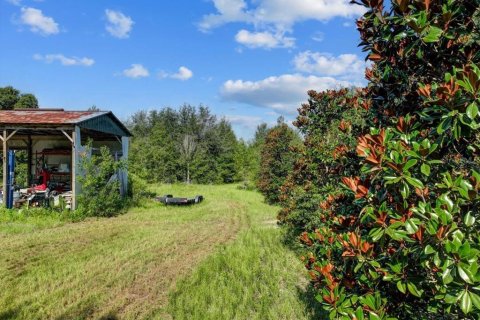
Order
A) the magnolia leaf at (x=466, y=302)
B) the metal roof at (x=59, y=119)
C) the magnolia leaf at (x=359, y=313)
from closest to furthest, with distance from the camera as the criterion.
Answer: the magnolia leaf at (x=466, y=302) < the magnolia leaf at (x=359, y=313) < the metal roof at (x=59, y=119)

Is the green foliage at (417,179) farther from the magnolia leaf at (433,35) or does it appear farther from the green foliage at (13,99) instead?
the green foliage at (13,99)

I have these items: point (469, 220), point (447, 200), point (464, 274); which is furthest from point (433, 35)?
point (464, 274)

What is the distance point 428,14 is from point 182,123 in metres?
49.8

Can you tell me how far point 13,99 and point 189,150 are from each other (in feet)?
72.4

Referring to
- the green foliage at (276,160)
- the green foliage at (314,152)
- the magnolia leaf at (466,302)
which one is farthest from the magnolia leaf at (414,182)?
the green foliage at (276,160)

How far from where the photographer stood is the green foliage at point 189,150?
3747 centimetres

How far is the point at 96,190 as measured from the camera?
1526 centimetres

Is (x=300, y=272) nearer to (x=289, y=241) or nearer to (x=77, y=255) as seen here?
(x=289, y=241)

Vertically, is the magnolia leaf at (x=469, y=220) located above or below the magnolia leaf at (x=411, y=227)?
above

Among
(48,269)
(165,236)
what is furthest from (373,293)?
(165,236)

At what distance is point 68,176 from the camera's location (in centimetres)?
2023

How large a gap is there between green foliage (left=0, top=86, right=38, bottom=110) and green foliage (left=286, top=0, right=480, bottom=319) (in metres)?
48.0

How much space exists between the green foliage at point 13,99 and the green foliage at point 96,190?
111 feet

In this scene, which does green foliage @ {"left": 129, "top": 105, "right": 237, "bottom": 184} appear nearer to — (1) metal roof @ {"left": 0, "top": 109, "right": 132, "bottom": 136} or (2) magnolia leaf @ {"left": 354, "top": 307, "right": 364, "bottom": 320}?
(1) metal roof @ {"left": 0, "top": 109, "right": 132, "bottom": 136}
